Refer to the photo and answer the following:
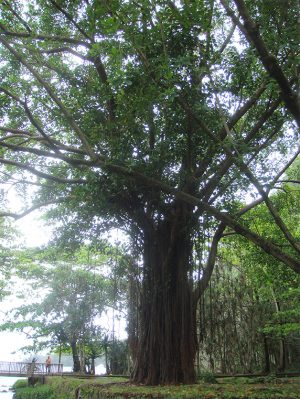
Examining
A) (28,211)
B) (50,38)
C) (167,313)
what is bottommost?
(167,313)

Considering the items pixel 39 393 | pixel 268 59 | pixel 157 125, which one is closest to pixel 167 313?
pixel 157 125

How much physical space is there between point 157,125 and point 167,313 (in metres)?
3.32

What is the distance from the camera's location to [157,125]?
6566 millimetres

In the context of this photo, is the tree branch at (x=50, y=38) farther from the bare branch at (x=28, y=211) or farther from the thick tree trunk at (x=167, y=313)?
the thick tree trunk at (x=167, y=313)

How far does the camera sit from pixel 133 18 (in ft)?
16.4

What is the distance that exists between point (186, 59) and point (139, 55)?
32.1 inches

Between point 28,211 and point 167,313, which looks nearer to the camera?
point 167,313

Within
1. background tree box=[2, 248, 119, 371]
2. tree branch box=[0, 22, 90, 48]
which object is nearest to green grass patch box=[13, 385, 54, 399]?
background tree box=[2, 248, 119, 371]

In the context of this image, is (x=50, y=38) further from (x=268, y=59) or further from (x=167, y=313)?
(x=167, y=313)

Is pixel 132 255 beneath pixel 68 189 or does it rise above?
beneath

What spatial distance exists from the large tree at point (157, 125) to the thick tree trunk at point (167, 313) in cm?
2

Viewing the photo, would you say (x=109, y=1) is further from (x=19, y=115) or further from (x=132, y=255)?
(x=132, y=255)

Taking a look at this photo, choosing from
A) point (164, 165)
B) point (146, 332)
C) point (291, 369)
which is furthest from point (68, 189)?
point (291, 369)

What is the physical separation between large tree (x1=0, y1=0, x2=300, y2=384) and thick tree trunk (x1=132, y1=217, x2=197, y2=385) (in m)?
0.02
